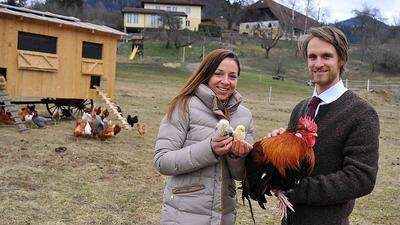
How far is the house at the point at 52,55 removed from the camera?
1252cm

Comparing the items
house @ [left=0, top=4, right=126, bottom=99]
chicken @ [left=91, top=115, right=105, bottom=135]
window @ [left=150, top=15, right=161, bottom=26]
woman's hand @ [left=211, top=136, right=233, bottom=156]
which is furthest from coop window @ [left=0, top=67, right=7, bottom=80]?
window @ [left=150, top=15, right=161, bottom=26]

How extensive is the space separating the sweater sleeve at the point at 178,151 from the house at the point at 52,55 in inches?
426

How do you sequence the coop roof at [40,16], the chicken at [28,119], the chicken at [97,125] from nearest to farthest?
the chicken at [97,125], the coop roof at [40,16], the chicken at [28,119]

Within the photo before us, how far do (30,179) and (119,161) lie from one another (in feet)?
6.90

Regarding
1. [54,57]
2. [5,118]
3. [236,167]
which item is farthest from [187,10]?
[236,167]

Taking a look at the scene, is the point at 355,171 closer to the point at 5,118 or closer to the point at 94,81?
the point at 5,118

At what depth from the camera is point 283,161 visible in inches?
94.3

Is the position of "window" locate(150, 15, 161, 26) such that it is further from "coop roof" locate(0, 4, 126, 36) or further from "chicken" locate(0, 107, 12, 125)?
"chicken" locate(0, 107, 12, 125)

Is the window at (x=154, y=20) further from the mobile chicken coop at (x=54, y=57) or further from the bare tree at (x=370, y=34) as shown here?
the mobile chicken coop at (x=54, y=57)

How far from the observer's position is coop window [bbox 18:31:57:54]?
1276 cm

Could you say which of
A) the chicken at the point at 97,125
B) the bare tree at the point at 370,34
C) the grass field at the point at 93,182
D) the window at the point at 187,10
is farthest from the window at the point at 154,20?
the chicken at the point at 97,125

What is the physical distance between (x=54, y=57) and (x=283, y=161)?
12271 mm

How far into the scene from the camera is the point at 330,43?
8.06 ft

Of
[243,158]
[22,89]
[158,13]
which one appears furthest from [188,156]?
[158,13]
